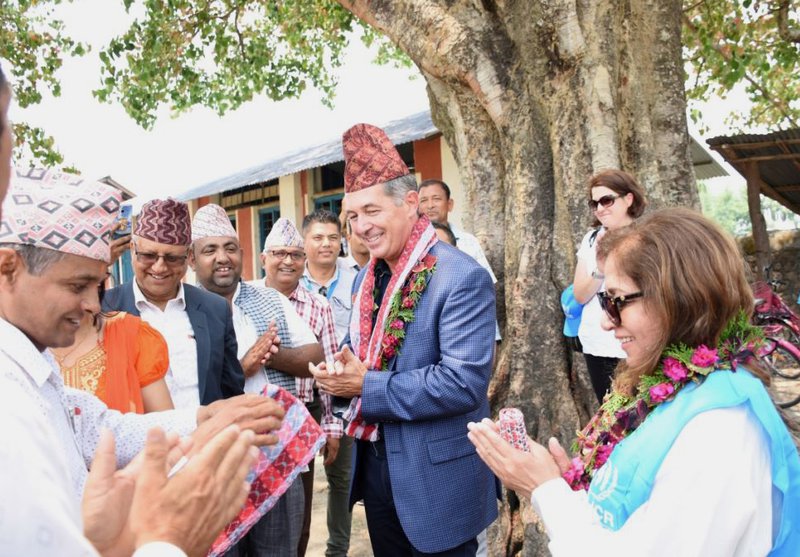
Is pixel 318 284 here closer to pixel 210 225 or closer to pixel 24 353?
pixel 210 225

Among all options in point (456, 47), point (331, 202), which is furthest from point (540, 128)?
point (331, 202)

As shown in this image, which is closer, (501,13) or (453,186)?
(501,13)

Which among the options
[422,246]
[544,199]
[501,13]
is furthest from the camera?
[501,13]

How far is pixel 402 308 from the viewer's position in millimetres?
2713

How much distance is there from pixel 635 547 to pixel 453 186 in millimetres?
10275

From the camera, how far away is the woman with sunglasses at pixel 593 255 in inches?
151

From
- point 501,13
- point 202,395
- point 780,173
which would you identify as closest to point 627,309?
point 202,395

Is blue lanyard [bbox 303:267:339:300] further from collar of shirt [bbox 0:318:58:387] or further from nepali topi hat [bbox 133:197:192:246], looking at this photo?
collar of shirt [bbox 0:318:58:387]

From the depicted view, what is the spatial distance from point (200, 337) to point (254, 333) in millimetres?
664

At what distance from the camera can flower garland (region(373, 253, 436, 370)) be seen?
2.69 metres

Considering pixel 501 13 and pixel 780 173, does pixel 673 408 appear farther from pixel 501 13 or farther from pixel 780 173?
pixel 780 173

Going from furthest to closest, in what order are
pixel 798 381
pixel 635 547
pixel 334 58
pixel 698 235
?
pixel 334 58 < pixel 798 381 < pixel 698 235 < pixel 635 547

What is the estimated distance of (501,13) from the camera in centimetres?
507

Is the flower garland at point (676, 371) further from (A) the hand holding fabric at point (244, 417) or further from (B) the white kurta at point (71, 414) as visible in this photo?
(B) the white kurta at point (71, 414)
